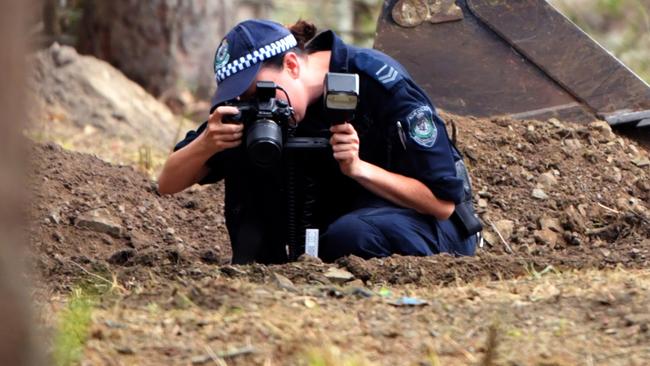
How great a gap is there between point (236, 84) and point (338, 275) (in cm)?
72

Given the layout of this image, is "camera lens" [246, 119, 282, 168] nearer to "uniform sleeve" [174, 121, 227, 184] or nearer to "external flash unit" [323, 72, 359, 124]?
"external flash unit" [323, 72, 359, 124]

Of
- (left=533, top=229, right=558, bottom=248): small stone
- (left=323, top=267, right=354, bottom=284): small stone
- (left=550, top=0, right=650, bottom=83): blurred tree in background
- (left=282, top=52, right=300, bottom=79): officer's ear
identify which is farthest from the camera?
(left=550, top=0, right=650, bottom=83): blurred tree in background

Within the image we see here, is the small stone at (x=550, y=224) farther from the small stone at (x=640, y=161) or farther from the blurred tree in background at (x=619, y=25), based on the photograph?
the blurred tree in background at (x=619, y=25)

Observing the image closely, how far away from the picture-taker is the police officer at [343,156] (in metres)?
4.37

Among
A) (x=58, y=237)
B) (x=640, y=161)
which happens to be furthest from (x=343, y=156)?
(x=640, y=161)

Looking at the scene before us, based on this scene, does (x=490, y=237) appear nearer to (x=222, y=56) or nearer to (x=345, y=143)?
(x=345, y=143)

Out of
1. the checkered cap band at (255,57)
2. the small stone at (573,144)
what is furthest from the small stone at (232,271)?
the small stone at (573,144)

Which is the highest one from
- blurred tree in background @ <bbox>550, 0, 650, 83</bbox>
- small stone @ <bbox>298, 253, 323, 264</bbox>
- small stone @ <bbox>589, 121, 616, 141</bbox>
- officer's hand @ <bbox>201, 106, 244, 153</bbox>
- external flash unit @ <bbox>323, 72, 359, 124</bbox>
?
blurred tree in background @ <bbox>550, 0, 650, 83</bbox>

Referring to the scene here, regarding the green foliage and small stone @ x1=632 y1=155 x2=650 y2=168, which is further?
small stone @ x1=632 y1=155 x2=650 y2=168

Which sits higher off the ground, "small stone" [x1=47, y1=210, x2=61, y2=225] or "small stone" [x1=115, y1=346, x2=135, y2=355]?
"small stone" [x1=47, y1=210, x2=61, y2=225]

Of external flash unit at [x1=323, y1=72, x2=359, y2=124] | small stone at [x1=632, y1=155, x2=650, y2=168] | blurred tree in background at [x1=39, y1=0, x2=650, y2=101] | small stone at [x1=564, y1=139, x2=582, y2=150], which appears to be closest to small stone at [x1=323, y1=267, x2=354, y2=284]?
external flash unit at [x1=323, y1=72, x2=359, y2=124]

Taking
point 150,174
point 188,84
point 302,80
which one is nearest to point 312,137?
point 302,80

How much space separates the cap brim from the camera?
431 cm

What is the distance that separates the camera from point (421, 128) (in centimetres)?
452
